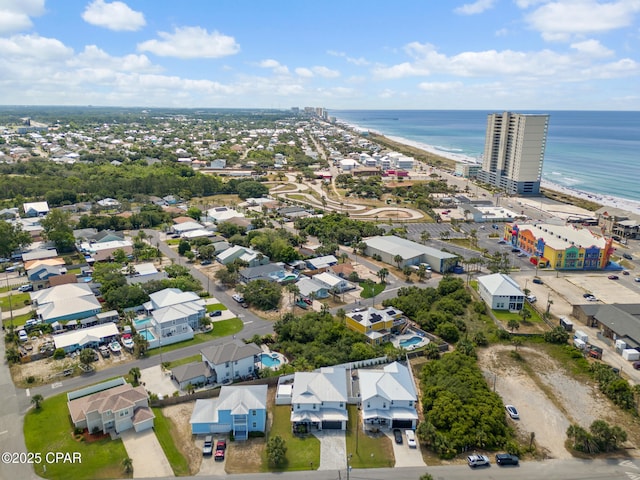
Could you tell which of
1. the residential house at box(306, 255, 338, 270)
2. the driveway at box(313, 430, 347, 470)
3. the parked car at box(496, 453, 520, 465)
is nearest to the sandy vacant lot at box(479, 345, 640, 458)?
the parked car at box(496, 453, 520, 465)

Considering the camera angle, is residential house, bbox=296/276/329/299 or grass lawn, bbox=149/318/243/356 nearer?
grass lawn, bbox=149/318/243/356

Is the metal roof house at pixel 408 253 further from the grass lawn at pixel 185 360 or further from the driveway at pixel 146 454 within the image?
the driveway at pixel 146 454

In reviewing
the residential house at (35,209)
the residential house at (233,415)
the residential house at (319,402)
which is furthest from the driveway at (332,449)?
the residential house at (35,209)

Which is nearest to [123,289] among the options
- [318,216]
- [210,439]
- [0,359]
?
[0,359]

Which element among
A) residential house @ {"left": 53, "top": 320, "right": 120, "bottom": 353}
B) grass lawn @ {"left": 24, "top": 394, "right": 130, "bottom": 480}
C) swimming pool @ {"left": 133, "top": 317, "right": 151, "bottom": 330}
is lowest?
grass lawn @ {"left": 24, "top": 394, "right": 130, "bottom": 480}

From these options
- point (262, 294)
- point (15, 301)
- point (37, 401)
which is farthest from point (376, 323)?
point (15, 301)

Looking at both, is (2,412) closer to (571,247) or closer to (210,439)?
(210,439)

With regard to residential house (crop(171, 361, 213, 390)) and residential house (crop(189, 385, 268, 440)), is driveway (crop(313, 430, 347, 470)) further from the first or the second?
residential house (crop(171, 361, 213, 390))
